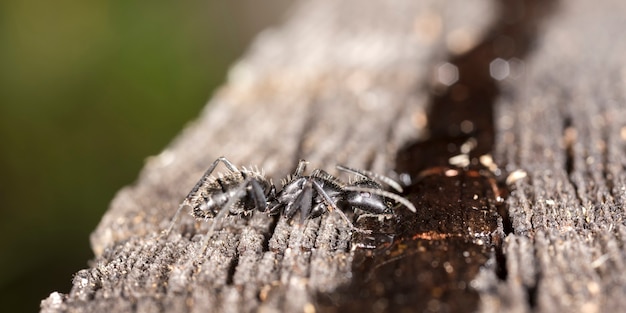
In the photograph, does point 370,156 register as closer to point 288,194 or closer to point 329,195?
point 329,195

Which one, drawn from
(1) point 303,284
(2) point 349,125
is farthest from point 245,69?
(1) point 303,284

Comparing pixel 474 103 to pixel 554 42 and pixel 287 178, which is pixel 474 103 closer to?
pixel 554 42

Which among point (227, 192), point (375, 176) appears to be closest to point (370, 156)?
point (375, 176)

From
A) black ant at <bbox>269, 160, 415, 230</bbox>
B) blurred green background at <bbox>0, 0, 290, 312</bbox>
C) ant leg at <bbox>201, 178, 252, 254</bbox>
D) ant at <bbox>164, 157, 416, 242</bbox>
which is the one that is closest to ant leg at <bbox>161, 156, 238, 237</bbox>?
ant at <bbox>164, 157, 416, 242</bbox>

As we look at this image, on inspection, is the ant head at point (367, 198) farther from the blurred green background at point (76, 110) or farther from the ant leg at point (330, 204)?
the blurred green background at point (76, 110)

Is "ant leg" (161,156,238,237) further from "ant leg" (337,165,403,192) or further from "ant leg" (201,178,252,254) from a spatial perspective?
"ant leg" (337,165,403,192)

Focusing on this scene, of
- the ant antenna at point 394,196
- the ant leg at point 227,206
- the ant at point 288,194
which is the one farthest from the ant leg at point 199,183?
the ant antenna at point 394,196
